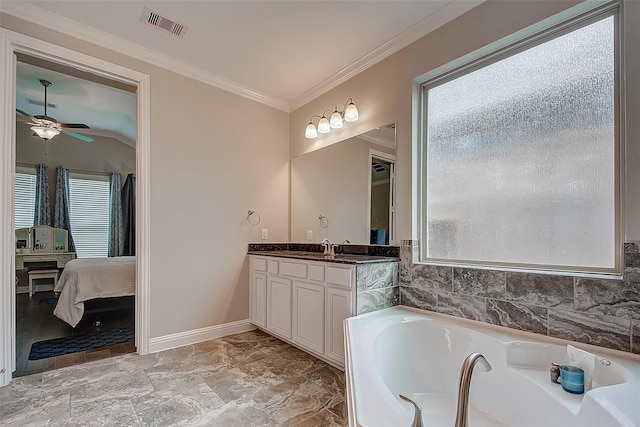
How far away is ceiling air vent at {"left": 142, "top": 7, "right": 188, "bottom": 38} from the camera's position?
2168 millimetres

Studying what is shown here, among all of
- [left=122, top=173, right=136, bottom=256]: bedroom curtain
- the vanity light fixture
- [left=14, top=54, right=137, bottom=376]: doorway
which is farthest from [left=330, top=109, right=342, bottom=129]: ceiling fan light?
[left=122, top=173, right=136, bottom=256]: bedroom curtain

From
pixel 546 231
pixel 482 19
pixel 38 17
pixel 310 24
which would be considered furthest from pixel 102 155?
pixel 546 231

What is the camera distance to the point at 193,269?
112 inches

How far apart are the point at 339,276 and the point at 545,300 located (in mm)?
1218

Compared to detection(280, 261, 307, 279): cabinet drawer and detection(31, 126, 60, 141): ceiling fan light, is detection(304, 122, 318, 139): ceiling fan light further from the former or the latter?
detection(31, 126, 60, 141): ceiling fan light

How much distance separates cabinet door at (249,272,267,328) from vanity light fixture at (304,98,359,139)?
1597 mm

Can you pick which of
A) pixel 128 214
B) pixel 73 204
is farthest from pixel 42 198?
pixel 128 214

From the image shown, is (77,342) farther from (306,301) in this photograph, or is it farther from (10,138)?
(306,301)

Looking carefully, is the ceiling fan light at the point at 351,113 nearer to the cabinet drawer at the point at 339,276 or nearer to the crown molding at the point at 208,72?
the crown molding at the point at 208,72

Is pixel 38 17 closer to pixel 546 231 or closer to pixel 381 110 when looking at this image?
pixel 381 110

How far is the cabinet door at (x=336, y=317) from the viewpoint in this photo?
2.10 m

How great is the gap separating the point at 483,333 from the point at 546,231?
0.69m

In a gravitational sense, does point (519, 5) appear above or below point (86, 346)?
above

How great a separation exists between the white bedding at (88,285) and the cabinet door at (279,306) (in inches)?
74.1
